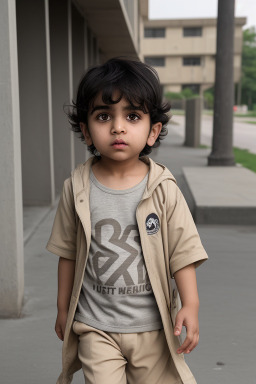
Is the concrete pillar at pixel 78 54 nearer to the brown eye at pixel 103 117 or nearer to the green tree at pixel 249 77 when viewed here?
the brown eye at pixel 103 117

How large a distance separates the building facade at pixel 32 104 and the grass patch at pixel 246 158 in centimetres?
434

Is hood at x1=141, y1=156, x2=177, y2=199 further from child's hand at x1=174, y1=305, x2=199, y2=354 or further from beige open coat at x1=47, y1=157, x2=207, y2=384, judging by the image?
child's hand at x1=174, y1=305, x2=199, y2=354

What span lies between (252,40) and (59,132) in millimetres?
96774

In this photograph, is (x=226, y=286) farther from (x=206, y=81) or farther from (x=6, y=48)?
(x=206, y=81)

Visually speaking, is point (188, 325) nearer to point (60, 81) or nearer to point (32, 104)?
point (32, 104)

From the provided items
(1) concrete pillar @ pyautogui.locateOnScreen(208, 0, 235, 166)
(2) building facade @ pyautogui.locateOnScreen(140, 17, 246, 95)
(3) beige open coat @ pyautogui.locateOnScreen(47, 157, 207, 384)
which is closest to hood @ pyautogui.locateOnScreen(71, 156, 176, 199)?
(3) beige open coat @ pyautogui.locateOnScreen(47, 157, 207, 384)

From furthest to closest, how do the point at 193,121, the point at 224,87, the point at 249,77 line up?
the point at 249,77 → the point at 193,121 → the point at 224,87

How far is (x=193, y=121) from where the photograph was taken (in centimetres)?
1809

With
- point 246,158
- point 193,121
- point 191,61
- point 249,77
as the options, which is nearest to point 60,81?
point 246,158

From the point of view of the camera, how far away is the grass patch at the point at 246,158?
1335 centimetres

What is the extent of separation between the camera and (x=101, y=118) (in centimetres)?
192

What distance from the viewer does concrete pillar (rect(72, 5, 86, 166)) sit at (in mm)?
10578

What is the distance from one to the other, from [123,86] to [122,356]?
3.05ft

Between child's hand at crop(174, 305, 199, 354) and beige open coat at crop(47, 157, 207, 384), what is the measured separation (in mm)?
63
